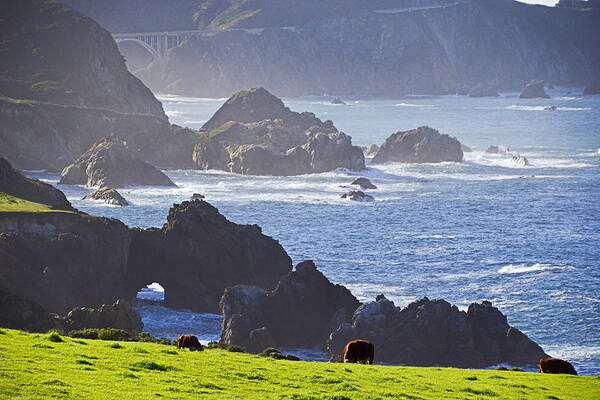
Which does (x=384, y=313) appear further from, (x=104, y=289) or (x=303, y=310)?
(x=104, y=289)

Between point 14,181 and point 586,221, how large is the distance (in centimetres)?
6807

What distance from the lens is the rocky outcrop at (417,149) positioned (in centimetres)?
17475

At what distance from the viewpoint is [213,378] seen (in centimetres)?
2952

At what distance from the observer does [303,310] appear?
67.2 meters

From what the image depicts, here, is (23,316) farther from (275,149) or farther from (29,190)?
(275,149)

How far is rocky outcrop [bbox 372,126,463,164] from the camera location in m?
175

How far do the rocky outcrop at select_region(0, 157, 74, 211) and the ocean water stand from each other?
46.1ft

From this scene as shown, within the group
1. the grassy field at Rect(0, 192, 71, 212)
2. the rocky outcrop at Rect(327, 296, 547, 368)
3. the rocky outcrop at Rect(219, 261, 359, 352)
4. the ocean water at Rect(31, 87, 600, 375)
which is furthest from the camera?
the grassy field at Rect(0, 192, 71, 212)

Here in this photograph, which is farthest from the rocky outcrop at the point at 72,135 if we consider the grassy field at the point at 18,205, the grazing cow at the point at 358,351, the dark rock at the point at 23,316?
the grazing cow at the point at 358,351

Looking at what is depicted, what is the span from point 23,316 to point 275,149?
111360 mm

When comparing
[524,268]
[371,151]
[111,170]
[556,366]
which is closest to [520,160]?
[371,151]

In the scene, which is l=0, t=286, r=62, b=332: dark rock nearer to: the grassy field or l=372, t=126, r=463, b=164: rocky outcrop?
the grassy field

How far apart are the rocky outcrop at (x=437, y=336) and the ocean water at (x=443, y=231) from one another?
135 inches

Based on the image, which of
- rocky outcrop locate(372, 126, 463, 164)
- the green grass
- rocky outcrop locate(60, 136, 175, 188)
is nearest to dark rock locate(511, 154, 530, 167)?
rocky outcrop locate(372, 126, 463, 164)
